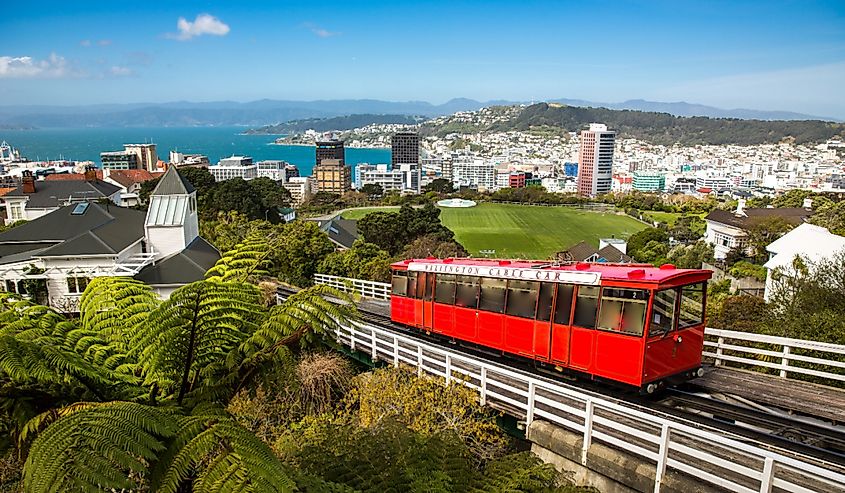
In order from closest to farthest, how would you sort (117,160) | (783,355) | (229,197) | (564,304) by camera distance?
(564,304) < (783,355) < (229,197) < (117,160)

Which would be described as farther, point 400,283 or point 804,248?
point 804,248

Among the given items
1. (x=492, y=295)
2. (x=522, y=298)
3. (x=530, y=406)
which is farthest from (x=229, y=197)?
(x=530, y=406)

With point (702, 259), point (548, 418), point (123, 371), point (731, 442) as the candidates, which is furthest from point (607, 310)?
point (702, 259)

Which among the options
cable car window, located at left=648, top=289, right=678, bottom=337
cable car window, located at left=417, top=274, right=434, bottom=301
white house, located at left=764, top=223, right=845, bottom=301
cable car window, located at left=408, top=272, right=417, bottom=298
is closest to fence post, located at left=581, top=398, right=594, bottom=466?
cable car window, located at left=648, top=289, right=678, bottom=337

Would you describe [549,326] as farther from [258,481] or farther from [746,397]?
[258,481]

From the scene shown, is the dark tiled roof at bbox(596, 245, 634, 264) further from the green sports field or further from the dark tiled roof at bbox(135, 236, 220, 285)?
the dark tiled roof at bbox(135, 236, 220, 285)

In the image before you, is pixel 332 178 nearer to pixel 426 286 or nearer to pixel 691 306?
pixel 426 286

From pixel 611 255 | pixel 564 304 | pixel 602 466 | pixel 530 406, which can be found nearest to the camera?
pixel 602 466
